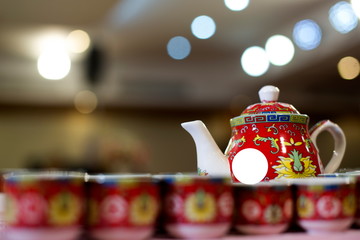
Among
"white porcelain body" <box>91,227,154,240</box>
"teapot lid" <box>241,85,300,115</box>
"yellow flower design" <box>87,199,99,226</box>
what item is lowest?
"white porcelain body" <box>91,227,154,240</box>

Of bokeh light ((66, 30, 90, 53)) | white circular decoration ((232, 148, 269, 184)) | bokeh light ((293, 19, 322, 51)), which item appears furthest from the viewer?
bokeh light ((66, 30, 90, 53))

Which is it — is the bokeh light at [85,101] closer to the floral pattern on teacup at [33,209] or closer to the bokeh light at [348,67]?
the bokeh light at [348,67]

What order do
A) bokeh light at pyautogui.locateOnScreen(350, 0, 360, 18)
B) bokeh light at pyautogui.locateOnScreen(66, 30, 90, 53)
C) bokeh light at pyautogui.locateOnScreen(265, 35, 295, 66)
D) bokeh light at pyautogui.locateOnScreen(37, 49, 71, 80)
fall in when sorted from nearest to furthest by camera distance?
bokeh light at pyautogui.locateOnScreen(350, 0, 360, 18) < bokeh light at pyautogui.locateOnScreen(265, 35, 295, 66) < bokeh light at pyautogui.locateOnScreen(66, 30, 90, 53) < bokeh light at pyautogui.locateOnScreen(37, 49, 71, 80)

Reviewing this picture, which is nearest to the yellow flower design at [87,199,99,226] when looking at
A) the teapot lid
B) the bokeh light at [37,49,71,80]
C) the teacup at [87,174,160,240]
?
the teacup at [87,174,160,240]

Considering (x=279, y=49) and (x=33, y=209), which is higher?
(x=279, y=49)

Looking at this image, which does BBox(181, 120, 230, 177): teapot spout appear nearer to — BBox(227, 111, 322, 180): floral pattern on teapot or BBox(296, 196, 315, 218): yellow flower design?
BBox(227, 111, 322, 180): floral pattern on teapot

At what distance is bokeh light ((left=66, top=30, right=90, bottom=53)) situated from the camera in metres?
5.03

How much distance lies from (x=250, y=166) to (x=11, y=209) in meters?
0.41

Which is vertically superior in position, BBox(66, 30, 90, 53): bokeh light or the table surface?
BBox(66, 30, 90, 53): bokeh light

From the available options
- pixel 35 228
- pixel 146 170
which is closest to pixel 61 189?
pixel 35 228

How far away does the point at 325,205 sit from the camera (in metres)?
0.64

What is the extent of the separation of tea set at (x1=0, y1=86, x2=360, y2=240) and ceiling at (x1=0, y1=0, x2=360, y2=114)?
3362mm

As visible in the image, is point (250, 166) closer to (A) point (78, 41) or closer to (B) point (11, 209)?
(B) point (11, 209)

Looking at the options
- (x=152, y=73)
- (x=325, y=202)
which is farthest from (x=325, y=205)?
(x=152, y=73)
